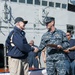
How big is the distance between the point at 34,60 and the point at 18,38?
7.76 meters

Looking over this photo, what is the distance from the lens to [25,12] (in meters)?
21.1

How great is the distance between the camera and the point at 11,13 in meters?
19.7

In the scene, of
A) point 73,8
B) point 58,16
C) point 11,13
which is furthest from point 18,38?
point 73,8

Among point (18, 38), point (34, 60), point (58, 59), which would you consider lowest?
A: point (34, 60)

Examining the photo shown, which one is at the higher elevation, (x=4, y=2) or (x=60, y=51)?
(x=4, y=2)

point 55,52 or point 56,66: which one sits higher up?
point 55,52

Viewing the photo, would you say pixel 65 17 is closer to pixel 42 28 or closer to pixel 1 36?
pixel 42 28

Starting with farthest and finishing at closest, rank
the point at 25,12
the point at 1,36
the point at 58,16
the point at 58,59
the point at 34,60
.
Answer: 1. the point at 58,16
2. the point at 25,12
3. the point at 1,36
4. the point at 34,60
5. the point at 58,59

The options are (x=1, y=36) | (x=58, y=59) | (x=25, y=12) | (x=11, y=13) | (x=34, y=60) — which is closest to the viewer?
(x=58, y=59)

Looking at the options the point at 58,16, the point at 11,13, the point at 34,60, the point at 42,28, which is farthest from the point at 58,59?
the point at 58,16

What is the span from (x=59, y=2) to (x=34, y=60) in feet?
34.3

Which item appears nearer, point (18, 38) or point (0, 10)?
point (18, 38)

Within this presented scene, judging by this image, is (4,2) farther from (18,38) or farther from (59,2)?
(18,38)

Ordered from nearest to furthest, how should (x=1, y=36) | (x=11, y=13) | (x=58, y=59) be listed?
(x=58, y=59), (x=1, y=36), (x=11, y=13)
